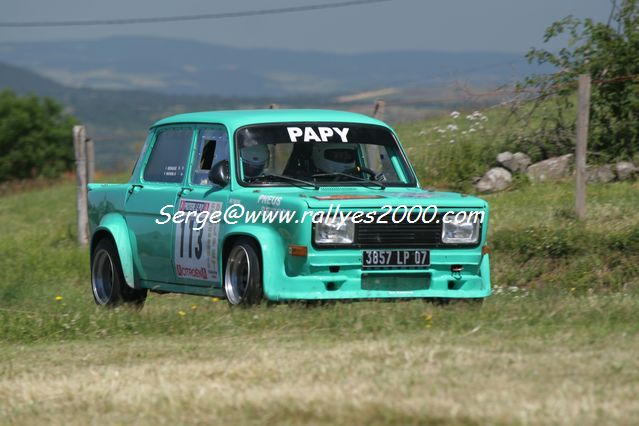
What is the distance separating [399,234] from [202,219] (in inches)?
70.0

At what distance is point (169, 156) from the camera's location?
37.8 ft

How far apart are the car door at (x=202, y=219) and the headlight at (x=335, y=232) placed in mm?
1129

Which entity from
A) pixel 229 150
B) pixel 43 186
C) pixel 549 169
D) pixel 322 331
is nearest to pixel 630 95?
pixel 549 169

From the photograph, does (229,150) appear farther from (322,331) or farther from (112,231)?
(322,331)

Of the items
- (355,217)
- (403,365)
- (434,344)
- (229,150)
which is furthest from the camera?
(229,150)

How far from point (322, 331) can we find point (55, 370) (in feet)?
5.99

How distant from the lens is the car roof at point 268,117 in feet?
35.6

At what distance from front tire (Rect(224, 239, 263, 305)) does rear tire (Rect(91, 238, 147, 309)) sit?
1770mm

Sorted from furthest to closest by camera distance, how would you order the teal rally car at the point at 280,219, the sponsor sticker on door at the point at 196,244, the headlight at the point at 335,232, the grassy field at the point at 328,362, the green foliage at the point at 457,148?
the green foliage at the point at 457,148, the sponsor sticker on door at the point at 196,244, the teal rally car at the point at 280,219, the headlight at the point at 335,232, the grassy field at the point at 328,362

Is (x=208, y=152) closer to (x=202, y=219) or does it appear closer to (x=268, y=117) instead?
(x=268, y=117)

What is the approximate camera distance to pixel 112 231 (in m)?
11.6

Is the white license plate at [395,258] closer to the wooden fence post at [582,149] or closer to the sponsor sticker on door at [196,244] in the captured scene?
the sponsor sticker on door at [196,244]

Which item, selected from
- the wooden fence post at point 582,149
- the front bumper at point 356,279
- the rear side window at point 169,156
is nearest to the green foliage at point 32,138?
the wooden fence post at point 582,149

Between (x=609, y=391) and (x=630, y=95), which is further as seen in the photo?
(x=630, y=95)
